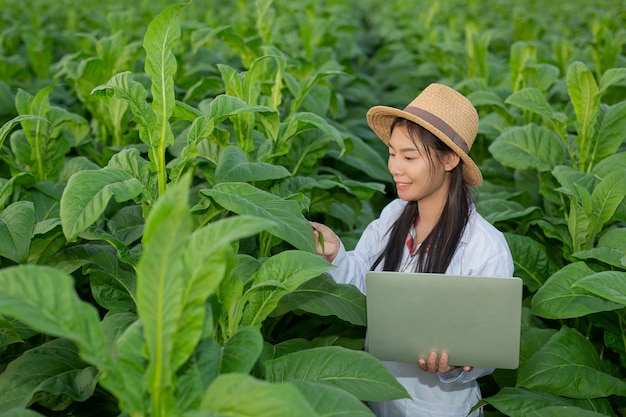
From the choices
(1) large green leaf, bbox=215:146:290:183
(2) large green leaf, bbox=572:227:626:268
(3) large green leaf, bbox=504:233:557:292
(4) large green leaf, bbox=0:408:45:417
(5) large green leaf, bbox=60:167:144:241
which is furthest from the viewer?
(3) large green leaf, bbox=504:233:557:292

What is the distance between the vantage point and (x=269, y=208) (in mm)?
2230

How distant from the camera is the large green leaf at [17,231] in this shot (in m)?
2.27

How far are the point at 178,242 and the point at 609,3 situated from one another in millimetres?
13145

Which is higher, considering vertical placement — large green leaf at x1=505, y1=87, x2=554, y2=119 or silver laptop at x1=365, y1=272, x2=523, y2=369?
large green leaf at x1=505, y1=87, x2=554, y2=119

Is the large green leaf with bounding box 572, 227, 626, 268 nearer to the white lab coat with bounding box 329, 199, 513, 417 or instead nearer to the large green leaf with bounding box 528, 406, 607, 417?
the white lab coat with bounding box 329, 199, 513, 417

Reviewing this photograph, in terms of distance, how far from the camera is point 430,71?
6355 millimetres

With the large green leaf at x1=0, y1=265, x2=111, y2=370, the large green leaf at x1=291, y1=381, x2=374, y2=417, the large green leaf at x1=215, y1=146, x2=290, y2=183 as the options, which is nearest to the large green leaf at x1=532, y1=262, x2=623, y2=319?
the large green leaf at x1=215, y1=146, x2=290, y2=183

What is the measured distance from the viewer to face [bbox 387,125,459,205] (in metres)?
2.58

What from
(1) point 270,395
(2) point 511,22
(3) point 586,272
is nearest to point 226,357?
(1) point 270,395

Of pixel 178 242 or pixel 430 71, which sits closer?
pixel 178 242

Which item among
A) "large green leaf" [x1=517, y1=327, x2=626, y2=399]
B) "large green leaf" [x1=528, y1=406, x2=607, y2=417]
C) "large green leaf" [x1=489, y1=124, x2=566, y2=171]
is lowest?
"large green leaf" [x1=517, y1=327, x2=626, y2=399]

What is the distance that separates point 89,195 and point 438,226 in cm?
118

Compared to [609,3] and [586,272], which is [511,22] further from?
[586,272]

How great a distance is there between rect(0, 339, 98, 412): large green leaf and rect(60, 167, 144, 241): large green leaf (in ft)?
1.68
